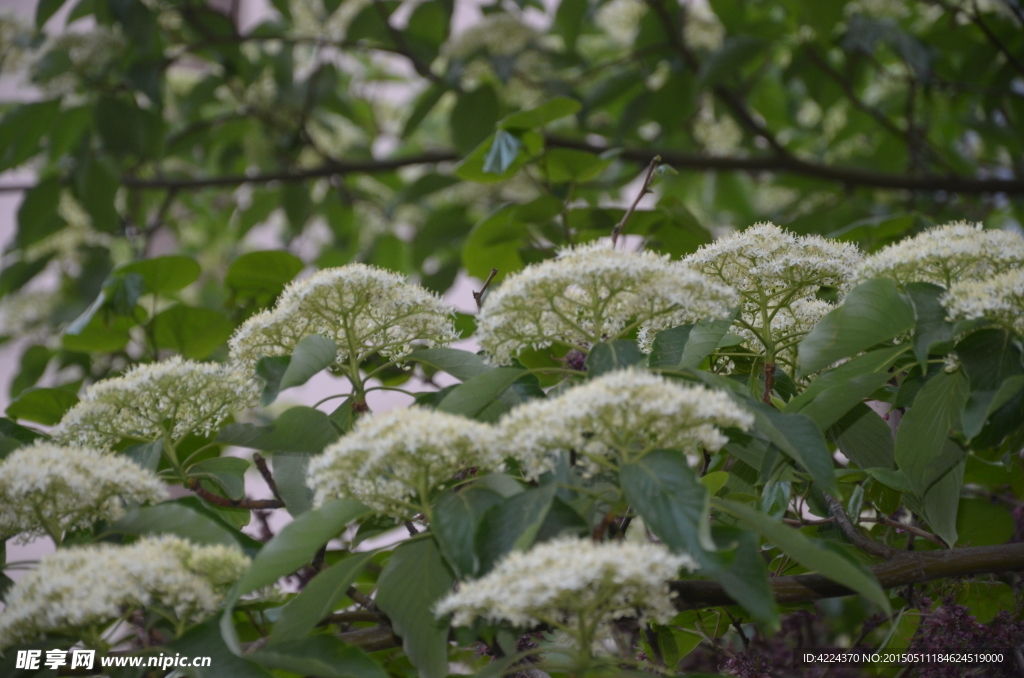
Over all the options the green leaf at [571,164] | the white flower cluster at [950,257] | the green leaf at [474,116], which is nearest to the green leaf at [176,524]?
the white flower cluster at [950,257]

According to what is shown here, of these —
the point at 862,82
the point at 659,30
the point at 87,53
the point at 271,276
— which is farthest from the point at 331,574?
the point at 862,82

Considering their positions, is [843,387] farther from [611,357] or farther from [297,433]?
[297,433]

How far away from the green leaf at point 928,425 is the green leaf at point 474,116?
127 centimetres

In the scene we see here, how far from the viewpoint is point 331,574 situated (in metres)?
0.47

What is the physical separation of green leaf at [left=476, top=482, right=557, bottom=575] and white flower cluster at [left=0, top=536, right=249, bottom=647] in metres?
0.15

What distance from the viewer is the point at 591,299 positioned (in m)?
0.55

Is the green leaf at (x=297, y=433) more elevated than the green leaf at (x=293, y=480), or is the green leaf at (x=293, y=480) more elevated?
the green leaf at (x=297, y=433)

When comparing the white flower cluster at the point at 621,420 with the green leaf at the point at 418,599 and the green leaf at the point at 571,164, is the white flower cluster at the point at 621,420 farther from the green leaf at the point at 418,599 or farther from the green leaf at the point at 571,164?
the green leaf at the point at 571,164

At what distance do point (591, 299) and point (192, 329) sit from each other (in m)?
0.75

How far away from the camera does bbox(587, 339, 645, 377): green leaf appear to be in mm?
496

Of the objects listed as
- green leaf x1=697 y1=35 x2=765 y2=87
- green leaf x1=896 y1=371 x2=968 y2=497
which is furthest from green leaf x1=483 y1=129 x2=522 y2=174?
green leaf x1=697 y1=35 x2=765 y2=87

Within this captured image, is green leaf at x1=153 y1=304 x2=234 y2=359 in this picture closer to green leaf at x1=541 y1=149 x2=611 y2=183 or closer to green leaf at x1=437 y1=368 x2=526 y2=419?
green leaf at x1=541 y1=149 x2=611 y2=183

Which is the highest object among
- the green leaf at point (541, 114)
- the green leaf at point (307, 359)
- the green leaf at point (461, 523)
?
the green leaf at point (541, 114)

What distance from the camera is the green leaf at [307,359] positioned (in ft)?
1.60
